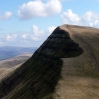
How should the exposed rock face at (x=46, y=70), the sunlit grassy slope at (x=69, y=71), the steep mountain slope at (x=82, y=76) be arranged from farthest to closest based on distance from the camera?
1. the exposed rock face at (x=46, y=70)
2. the sunlit grassy slope at (x=69, y=71)
3. the steep mountain slope at (x=82, y=76)

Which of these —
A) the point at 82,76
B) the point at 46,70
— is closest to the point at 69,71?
the point at 82,76

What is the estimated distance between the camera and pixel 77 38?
186 metres

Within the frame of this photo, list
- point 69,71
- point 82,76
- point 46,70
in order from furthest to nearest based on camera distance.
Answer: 1. point 46,70
2. point 69,71
3. point 82,76

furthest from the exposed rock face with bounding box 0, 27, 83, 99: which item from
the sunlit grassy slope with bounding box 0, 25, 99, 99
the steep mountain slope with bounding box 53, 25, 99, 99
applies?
the steep mountain slope with bounding box 53, 25, 99, 99

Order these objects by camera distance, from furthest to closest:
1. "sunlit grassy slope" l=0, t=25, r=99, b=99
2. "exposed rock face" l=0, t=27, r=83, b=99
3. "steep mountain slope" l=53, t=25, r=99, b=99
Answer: "exposed rock face" l=0, t=27, r=83, b=99
"sunlit grassy slope" l=0, t=25, r=99, b=99
"steep mountain slope" l=53, t=25, r=99, b=99

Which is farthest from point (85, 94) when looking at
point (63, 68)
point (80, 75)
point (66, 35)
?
point (66, 35)

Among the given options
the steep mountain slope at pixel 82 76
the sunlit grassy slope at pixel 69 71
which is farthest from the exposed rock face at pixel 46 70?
the steep mountain slope at pixel 82 76

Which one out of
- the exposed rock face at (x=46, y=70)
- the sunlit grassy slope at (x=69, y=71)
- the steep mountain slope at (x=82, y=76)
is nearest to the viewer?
the steep mountain slope at (x=82, y=76)

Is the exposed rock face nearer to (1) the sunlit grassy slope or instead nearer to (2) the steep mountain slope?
(1) the sunlit grassy slope

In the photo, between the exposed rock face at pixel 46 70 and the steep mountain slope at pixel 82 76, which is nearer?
the steep mountain slope at pixel 82 76

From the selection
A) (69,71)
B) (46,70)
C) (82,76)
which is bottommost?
(46,70)

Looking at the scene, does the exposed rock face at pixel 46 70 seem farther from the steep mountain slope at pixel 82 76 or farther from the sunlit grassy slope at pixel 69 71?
the steep mountain slope at pixel 82 76

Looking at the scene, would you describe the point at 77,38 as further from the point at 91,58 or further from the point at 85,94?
the point at 85,94

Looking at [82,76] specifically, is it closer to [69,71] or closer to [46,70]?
[69,71]
